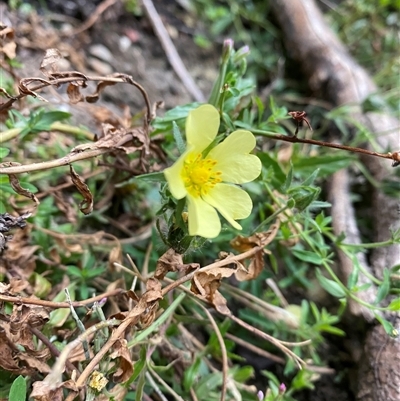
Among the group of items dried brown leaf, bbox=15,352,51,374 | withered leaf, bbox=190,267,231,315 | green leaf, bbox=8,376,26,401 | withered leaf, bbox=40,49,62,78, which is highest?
withered leaf, bbox=40,49,62,78

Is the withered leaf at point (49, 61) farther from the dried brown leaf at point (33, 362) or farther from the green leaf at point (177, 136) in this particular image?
the dried brown leaf at point (33, 362)

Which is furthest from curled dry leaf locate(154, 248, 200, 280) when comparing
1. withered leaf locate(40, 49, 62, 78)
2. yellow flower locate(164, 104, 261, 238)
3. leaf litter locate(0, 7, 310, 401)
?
withered leaf locate(40, 49, 62, 78)

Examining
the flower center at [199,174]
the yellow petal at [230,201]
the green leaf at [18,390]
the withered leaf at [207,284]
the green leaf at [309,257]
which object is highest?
the flower center at [199,174]

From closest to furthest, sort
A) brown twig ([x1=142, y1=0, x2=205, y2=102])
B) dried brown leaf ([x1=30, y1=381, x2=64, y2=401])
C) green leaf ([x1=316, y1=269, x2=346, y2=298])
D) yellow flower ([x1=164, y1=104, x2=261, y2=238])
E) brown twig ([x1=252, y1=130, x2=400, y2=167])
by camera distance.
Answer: dried brown leaf ([x1=30, y1=381, x2=64, y2=401]), yellow flower ([x1=164, y1=104, x2=261, y2=238]), brown twig ([x1=252, y1=130, x2=400, y2=167]), green leaf ([x1=316, y1=269, x2=346, y2=298]), brown twig ([x1=142, y1=0, x2=205, y2=102])

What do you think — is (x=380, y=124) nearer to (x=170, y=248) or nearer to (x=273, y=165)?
(x=273, y=165)

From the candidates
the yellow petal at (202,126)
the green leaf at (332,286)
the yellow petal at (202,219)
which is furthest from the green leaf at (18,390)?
the green leaf at (332,286)

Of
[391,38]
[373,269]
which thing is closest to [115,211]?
[373,269]

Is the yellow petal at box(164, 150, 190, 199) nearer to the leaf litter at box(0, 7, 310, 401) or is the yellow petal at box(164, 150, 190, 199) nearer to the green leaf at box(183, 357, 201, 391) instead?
the leaf litter at box(0, 7, 310, 401)

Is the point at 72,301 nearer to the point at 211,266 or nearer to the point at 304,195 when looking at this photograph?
the point at 211,266
